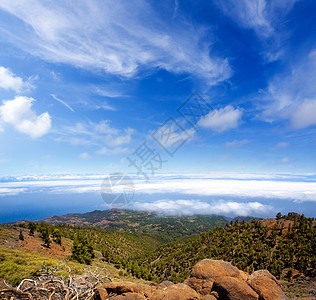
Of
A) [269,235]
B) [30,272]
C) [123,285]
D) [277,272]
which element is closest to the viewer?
[123,285]

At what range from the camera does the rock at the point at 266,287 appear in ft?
29.6

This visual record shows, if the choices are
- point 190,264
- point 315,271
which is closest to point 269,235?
point 315,271

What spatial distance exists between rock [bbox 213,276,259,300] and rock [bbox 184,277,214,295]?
19.2 inches

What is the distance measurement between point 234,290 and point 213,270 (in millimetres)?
1806

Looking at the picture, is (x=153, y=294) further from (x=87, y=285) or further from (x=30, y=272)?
(x=30, y=272)

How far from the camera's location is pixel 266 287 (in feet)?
30.9

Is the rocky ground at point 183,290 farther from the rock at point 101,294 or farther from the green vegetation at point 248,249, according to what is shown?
the green vegetation at point 248,249

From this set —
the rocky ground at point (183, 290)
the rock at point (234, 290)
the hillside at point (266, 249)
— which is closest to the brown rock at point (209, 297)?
the rocky ground at point (183, 290)

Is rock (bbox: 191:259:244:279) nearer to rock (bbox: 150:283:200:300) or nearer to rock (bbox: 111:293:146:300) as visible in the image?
rock (bbox: 150:283:200:300)

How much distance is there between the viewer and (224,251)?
74000 mm

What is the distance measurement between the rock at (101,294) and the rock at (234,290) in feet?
22.2

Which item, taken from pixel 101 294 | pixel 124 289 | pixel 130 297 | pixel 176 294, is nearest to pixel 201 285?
pixel 176 294

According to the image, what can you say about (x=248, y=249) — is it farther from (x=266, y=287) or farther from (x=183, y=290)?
(x=183, y=290)

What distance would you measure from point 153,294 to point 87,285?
4469 millimetres
